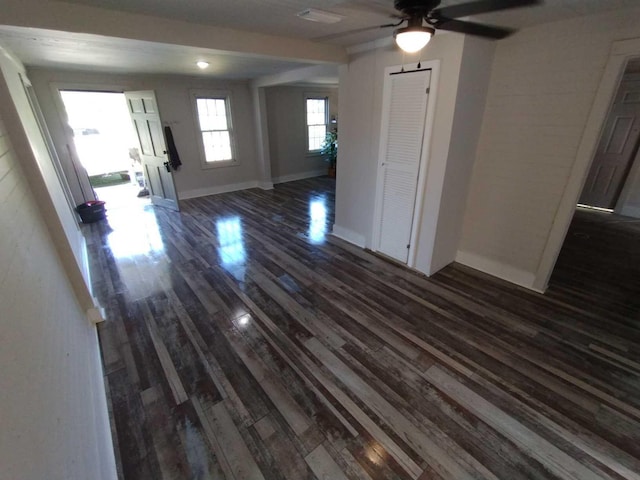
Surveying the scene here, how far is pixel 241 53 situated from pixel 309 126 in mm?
4936

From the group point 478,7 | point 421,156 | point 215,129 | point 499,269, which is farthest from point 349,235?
point 215,129

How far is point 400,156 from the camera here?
315 centimetres

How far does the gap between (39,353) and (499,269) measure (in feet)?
12.2

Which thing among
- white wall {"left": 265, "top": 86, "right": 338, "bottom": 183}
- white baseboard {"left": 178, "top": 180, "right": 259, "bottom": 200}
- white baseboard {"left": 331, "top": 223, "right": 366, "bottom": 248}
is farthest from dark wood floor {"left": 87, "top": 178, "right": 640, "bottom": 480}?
white wall {"left": 265, "top": 86, "right": 338, "bottom": 183}

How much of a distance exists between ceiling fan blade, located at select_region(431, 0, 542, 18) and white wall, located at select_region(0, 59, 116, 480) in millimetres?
2353

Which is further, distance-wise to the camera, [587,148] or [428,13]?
[587,148]

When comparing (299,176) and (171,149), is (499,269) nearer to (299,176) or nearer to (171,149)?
(299,176)

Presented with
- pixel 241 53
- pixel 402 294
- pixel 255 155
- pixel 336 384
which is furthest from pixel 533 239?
pixel 255 155

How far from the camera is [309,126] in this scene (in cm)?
751

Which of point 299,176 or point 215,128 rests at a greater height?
point 215,128

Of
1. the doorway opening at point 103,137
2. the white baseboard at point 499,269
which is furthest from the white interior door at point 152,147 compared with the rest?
the white baseboard at point 499,269

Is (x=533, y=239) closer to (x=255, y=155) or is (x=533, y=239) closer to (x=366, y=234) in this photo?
(x=366, y=234)

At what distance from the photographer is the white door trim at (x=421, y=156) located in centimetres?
268

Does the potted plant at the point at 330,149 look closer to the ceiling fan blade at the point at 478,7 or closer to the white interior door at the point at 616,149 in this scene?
the white interior door at the point at 616,149
